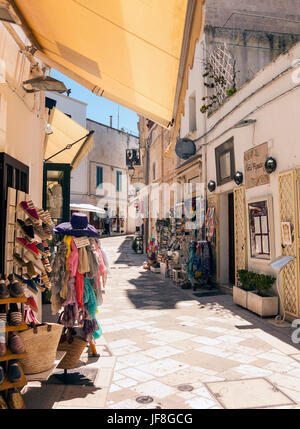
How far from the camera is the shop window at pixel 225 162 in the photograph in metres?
8.93

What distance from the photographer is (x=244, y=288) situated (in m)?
7.57

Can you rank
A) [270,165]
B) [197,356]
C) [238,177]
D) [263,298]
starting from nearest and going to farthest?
[197,356], [263,298], [270,165], [238,177]

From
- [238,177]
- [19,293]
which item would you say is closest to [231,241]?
[238,177]

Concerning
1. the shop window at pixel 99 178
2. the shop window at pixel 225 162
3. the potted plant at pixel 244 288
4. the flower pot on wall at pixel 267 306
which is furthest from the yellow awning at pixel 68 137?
the shop window at pixel 99 178

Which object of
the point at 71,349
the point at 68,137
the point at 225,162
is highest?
the point at 68,137

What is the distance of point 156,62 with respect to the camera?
3.52 metres

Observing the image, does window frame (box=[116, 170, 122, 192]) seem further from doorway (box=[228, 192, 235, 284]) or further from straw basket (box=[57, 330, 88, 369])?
straw basket (box=[57, 330, 88, 369])

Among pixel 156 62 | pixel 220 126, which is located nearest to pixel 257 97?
pixel 220 126

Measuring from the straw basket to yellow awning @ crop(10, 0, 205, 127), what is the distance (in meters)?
2.91

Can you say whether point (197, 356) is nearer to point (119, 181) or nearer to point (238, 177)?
point (238, 177)

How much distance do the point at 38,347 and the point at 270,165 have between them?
5384 mm

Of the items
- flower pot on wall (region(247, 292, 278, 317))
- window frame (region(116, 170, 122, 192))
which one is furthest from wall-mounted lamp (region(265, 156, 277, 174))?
window frame (region(116, 170, 122, 192))

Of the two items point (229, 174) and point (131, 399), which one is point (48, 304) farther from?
point (229, 174)

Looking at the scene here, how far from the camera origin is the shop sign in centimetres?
718
